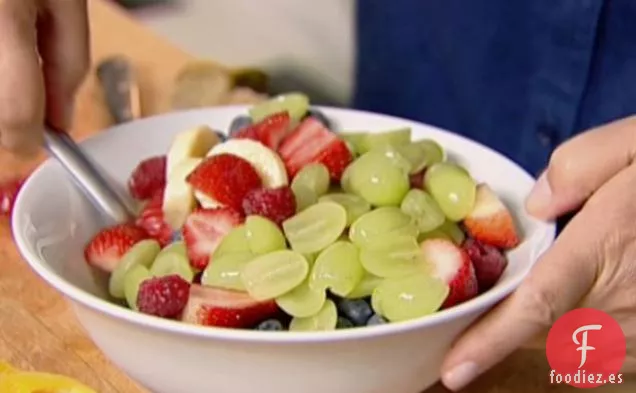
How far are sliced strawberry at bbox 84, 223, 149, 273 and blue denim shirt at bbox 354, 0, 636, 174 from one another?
1.45ft

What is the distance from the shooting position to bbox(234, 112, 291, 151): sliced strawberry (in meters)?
0.79

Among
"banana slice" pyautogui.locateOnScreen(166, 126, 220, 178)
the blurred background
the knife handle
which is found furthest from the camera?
the blurred background

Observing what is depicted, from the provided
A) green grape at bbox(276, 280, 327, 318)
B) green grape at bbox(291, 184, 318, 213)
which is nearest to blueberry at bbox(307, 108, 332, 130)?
green grape at bbox(291, 184, 318, 213)

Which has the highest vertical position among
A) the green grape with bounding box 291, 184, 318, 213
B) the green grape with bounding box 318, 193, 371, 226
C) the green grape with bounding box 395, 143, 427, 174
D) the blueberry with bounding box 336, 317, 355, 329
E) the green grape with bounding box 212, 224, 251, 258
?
the green grape with bounding box 395, 143, 427, 174

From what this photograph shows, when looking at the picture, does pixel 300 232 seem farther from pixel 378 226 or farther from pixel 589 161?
pixel 589 161

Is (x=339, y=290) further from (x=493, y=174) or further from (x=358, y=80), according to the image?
(x=358, y=80)

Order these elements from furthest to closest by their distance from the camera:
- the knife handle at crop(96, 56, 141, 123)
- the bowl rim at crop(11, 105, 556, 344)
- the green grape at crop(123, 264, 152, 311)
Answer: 1. the knife handle at crop(96, 56, 141, 123)
2. the green grape at crop(123, 264, 152, 311)
3. the bowl rim at crop(11, 105, 556, 344)

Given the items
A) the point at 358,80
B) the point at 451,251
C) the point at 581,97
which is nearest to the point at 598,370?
the point at 451,251

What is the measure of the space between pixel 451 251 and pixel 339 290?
0.08m

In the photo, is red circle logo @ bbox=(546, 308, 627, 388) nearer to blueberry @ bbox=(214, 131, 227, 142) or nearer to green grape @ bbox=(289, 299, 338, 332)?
green grape @ bbox=(289, 299, 338, 332)

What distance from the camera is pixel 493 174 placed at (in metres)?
0.82

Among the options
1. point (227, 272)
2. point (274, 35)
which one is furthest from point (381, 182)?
point (274, 35)

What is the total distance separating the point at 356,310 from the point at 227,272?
81 mm

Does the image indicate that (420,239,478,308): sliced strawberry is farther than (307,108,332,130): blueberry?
No
